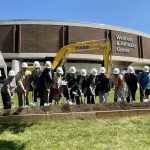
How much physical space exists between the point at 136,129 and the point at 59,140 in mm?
2145

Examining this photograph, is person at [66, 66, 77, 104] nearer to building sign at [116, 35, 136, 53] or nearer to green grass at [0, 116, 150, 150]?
green grass at [0, 116, 150, 150]

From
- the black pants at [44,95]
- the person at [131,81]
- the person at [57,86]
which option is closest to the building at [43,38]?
the person at [131,81]

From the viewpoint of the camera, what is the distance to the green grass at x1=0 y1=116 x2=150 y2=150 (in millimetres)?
8453

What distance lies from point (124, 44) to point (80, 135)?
5805 centimetres

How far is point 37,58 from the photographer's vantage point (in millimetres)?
58781

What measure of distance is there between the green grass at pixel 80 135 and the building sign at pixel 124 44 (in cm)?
5419

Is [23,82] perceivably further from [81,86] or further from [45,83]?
[81,86]

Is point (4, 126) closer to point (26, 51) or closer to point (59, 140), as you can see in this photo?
point (59, 140)

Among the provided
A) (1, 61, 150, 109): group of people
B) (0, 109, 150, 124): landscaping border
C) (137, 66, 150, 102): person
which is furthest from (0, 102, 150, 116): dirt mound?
(137, 66, 150, 102): person

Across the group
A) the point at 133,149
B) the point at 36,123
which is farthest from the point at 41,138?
the point at 133,149

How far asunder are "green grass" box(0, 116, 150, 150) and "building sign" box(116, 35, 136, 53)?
54.2m

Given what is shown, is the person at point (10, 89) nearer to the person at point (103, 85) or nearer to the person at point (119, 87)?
the person at point (103, 85)

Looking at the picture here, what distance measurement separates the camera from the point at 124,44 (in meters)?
66.4

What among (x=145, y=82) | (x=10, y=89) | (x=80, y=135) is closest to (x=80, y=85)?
(x=145, y=82)
